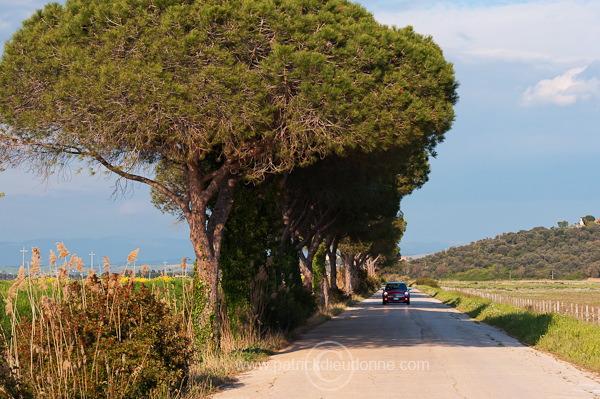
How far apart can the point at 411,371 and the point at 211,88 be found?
7.12 meters

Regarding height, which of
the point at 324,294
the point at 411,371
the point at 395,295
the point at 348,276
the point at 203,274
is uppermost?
the point at 203,274

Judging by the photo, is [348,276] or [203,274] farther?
[348,276]

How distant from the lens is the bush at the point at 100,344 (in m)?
9.71

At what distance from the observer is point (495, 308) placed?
37.2 meters

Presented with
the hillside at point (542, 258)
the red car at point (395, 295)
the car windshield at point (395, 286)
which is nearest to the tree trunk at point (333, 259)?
the red car at point (395, 295)

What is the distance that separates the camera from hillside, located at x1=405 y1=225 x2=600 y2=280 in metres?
164

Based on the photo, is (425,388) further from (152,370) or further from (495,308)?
(495,308)

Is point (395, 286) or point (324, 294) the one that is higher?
point (395, 286)

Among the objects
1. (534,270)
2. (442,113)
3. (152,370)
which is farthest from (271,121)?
(534,270)

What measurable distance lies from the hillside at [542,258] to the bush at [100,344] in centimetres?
15598

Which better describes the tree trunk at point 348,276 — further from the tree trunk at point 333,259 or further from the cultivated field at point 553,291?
the cultivated field at point 553,291

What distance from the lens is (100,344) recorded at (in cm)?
1016

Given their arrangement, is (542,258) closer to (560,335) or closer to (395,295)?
(395,295)

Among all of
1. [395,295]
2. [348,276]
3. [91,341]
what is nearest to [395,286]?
[395,295]
